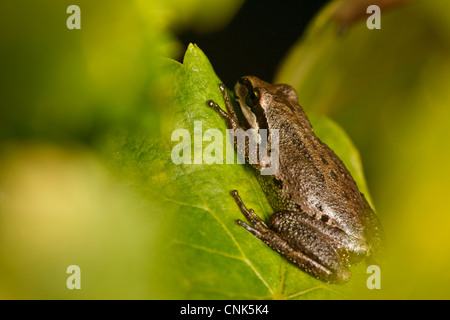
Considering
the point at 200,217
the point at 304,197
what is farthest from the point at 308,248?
the point at 200,217

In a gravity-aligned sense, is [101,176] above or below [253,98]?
below

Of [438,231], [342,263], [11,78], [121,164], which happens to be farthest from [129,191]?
[342,263]

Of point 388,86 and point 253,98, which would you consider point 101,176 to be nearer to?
point 253,98

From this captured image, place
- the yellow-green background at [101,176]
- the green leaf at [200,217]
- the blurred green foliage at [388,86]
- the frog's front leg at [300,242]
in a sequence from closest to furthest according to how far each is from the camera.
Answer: the yellow-green background at [101,176], the green leaf at [200,217], the frog's front leg at [300,242], the blurred green foliage at [388,86]

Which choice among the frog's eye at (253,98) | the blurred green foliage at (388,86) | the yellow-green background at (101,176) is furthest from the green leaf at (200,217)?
the blurred green foliage at (388,86)

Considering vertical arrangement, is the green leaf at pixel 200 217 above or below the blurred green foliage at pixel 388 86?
below

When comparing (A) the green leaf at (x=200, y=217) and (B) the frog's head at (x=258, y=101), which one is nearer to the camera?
(A) the green leaf at (x=200, y=217)

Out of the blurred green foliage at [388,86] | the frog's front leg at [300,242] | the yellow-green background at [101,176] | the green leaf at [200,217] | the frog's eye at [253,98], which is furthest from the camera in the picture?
the frog's eye at [253,98]

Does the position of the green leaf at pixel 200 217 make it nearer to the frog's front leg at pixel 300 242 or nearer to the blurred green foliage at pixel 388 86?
the frog's front leg at pixel 300 242
